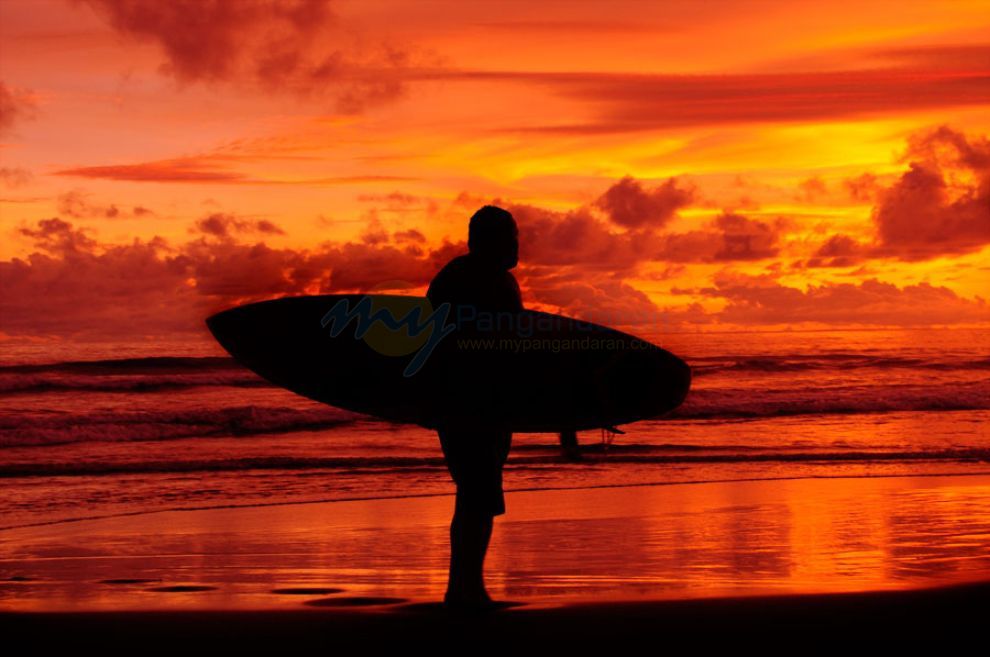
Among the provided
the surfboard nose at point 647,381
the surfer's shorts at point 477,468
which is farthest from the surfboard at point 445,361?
the surfer's shorts at point 477,468

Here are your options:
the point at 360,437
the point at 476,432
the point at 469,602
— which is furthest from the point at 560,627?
the point at 360,437

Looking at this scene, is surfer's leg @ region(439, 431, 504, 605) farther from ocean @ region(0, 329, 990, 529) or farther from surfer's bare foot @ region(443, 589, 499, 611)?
ocean @ region(0, 329, 990, 529)

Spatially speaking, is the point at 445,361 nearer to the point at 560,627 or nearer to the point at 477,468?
the point at 477,468

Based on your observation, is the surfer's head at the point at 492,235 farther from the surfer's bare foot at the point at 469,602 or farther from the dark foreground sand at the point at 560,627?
the dark foreground sand at the point at 560,627

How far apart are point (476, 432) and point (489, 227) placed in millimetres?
972

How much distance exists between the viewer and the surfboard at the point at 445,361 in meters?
6.29

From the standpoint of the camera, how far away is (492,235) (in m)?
5.79

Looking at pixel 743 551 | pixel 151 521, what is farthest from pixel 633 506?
pixel 151 521

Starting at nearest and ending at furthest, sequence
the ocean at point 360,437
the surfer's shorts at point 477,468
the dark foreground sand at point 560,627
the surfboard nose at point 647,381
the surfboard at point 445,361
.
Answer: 1. the dark foreground sand at point 560,627
2. the surfer's shorts at point 477,468
3. the surfboard at point 445,361
4. the surfboard nose at point 647,381
5. the ocean at point 360,437

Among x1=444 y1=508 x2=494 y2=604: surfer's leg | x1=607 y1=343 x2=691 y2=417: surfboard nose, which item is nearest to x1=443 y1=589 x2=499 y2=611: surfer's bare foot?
x1=444 y1=508 x2=494 y2=604: surfer's leg

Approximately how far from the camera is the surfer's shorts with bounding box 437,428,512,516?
565 cm

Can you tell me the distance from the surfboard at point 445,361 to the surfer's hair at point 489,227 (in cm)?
42

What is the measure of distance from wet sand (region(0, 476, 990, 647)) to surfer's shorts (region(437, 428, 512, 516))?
1.75ft

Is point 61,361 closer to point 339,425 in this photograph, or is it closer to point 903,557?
point 339,425
